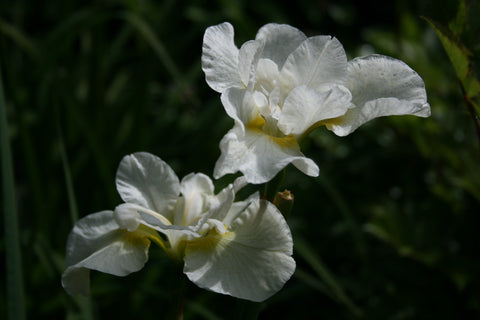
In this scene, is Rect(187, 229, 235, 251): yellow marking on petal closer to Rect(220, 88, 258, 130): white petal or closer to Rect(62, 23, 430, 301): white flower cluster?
Rect(62, 23, 430, 301): white flower cluster

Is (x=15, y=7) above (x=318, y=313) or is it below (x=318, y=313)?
above

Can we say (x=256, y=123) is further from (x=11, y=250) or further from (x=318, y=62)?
(x=11, y=250)

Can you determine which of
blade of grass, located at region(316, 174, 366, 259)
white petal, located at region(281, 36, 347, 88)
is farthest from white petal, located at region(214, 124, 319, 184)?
blade of grass, located at region(316, 174, 366, 259)

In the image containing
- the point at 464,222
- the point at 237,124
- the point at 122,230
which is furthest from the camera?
the point at 464,222

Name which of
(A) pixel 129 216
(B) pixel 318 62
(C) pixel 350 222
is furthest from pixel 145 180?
(C) pixel 350 222

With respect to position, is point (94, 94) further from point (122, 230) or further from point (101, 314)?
point (122, 230)

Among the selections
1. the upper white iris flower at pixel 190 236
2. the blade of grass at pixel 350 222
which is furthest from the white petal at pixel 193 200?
the blade of grass at pixel 350 222

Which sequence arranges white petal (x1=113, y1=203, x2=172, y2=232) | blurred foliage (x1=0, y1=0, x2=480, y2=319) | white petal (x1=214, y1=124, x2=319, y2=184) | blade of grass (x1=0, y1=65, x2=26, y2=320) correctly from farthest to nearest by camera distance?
blurred foliage (x1=0, y1=0, x2=480, y2=319), blade of grass (x1=0, y1=65, x2=26, y2=320), white petal (x1=113, y1=203, x2=172, y2=232), white petal (x1=214, y1=124, x2=319, y2=184)

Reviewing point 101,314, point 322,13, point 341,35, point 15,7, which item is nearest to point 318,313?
point 101,314
